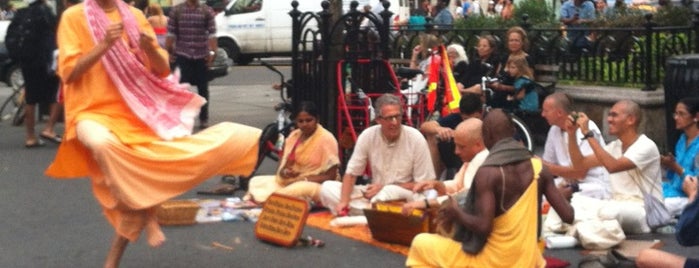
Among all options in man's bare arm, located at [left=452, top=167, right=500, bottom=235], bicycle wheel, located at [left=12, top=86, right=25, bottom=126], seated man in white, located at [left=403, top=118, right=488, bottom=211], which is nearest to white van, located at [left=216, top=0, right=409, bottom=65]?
bicycle wheel, located at [left=12, top=86, right=25, bottom=126]

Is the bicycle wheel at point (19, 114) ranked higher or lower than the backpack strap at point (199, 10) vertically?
lower

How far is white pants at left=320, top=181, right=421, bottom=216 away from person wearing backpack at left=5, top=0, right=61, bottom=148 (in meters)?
5.57

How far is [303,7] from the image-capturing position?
2959 centimetres

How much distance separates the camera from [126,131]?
786 cm

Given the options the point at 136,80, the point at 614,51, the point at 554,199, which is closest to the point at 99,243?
the point at 136,80

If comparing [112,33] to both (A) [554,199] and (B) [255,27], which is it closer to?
(A) [554,199]

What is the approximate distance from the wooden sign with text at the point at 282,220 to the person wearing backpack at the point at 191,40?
683cm

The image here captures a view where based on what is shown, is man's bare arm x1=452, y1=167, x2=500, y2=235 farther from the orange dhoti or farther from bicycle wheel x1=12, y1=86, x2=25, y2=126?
bicycle wheel x1=12, y1=86, x2=25, y2=126

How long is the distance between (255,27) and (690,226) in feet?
80.1

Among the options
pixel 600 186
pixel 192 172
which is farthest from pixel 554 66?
pixel 192 172

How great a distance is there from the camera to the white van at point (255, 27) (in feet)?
99.4

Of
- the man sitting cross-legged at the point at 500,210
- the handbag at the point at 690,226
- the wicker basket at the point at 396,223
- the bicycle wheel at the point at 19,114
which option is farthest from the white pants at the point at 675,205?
the bicycle wheel at the point at 19,114

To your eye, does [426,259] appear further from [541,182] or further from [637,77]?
[637,77]

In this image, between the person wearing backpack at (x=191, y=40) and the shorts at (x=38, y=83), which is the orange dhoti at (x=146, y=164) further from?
the person wearing backpack at (x=191, y=40)
